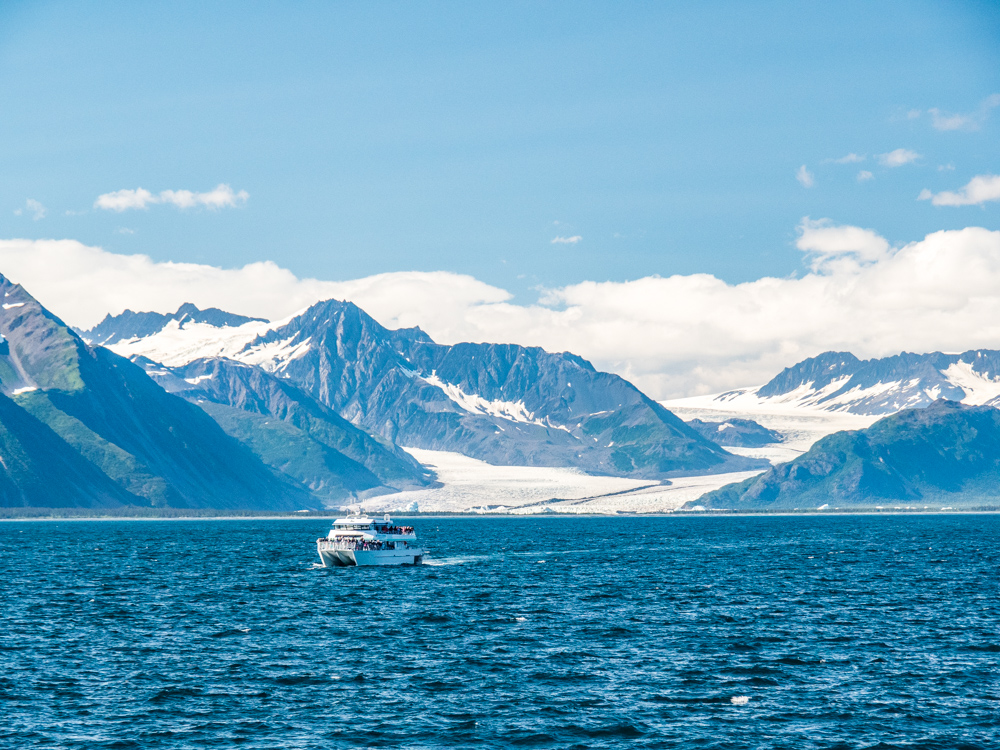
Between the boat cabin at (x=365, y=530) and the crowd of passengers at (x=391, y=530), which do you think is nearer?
the boat cabin at (x=365, y=530)

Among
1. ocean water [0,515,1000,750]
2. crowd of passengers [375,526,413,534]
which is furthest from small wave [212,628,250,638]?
→ crowd of passengers [375,526,413,534]

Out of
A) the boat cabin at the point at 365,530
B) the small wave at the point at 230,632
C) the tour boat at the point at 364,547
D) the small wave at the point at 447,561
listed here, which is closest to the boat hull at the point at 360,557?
the tour boat at the point at 364,547

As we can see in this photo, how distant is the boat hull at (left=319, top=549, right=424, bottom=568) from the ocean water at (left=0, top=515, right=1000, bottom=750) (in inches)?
1098

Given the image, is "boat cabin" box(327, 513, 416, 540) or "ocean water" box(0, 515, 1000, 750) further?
"boat cabin" box(327, 513, 416, 540)

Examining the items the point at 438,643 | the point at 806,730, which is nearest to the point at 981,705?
the point at 806,730

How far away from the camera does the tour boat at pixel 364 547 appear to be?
169 meters

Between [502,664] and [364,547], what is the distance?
91.7 meters

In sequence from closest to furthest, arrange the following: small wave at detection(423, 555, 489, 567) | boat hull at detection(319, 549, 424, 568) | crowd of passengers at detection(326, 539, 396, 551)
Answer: boat hull at detection(319, 549, 424, 568), crowd of passengers at detection(326, 539, 396, 551), small wave at detection(423, 555, 489, 567)

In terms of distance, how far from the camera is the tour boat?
6644 inches

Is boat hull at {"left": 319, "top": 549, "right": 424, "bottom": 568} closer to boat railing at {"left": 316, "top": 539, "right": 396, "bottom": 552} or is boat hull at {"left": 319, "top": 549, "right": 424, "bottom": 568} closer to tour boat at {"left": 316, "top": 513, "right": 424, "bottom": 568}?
tour boat at {"left": 316, "top": 513, "right": 424, "bottom": 568}

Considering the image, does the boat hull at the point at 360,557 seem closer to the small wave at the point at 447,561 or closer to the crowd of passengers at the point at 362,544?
the crowd of passengers at the point at 362,544

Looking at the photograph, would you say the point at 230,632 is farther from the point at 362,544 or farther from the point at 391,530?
the point at 391,530

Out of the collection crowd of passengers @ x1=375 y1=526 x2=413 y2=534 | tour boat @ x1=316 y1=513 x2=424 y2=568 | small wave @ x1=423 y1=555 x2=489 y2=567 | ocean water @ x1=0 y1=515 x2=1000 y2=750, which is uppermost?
crowd of passengers @ x1=375 y1=526 x2=413 y2=534

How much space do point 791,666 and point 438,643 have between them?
26.7 m
